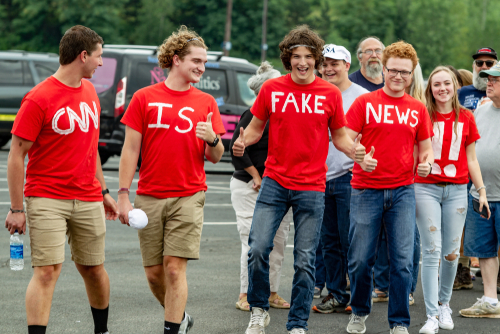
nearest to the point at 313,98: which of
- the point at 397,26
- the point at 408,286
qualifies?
the point at 408,286

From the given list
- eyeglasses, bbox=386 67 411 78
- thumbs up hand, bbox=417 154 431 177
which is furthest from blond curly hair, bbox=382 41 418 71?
thumbs up hand, bbox=417 154 431 177

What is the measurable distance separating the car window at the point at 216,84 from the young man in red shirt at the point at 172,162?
10455mm

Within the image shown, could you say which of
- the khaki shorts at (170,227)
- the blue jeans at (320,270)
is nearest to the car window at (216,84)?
the blue jeans at (320,270)

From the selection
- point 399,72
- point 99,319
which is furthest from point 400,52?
point 99,319

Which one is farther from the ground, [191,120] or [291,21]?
[291,21]

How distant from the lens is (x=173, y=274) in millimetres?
4578

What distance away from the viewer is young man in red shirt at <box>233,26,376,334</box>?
483 centimetres

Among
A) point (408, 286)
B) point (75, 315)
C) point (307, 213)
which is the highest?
point (307, 213)

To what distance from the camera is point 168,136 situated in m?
4.54

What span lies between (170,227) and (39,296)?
35.6 inches

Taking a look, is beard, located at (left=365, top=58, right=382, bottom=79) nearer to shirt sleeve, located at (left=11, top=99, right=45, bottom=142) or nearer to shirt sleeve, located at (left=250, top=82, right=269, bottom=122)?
shirt sleeve, located at (left=250, top=82, right=269, bottom=122)

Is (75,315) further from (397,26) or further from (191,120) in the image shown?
(397,26)

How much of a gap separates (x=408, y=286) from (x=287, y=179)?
1.11 metres

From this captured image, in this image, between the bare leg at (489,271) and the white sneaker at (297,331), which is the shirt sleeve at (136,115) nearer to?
the white sneaker at (297,331)
